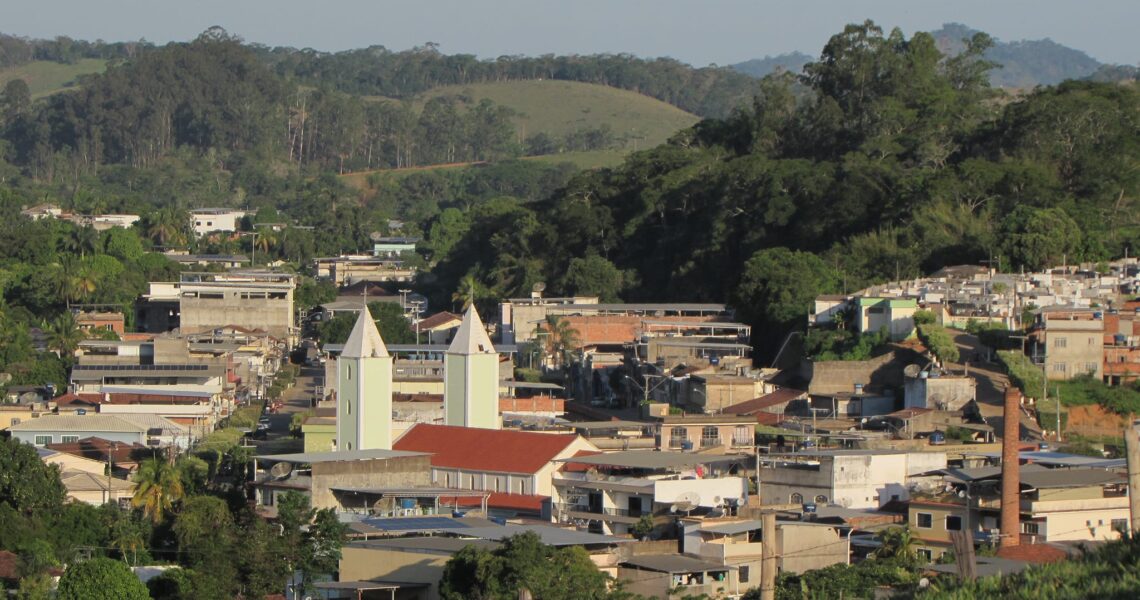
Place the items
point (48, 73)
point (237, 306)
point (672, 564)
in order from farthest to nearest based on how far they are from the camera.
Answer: point (48, 73) → point (237, 306) → point (672, 564)

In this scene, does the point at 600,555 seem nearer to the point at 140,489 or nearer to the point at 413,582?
the point at 413,582

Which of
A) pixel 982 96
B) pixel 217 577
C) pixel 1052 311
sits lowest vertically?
pixel 217 577

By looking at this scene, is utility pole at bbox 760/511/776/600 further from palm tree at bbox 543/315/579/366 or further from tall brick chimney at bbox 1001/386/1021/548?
palm tree at bbox 543/315/579/366

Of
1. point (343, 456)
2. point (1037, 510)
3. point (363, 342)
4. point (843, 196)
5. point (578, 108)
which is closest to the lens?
point (1037, 510)

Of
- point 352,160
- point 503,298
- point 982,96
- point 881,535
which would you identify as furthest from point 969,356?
point 352,160

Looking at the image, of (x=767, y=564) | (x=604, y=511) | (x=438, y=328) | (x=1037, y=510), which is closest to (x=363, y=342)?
(x=604, y=511)

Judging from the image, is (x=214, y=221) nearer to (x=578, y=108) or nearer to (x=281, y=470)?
(x=578, y=108)

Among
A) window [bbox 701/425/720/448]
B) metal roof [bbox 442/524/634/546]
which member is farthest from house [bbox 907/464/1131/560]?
window [bbox 701/425/720/448]
